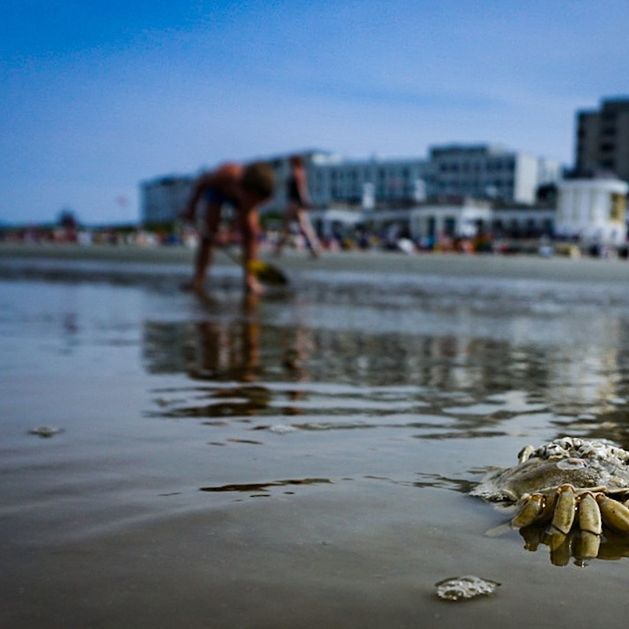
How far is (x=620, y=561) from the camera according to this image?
8.54 feet

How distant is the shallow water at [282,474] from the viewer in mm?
2268

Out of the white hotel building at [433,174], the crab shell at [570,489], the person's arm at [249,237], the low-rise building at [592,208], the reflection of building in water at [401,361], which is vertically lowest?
the reflection of building in water at [401,361]

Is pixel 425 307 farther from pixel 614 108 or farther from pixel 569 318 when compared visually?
pixel 614 108

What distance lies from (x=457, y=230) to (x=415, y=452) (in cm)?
8350

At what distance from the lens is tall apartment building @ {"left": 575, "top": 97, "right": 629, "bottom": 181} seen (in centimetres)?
11606

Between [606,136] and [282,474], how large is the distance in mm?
124256

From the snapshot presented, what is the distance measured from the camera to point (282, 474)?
3.51 meters

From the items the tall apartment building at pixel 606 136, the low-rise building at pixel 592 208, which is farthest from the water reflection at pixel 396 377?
the tall apartment building at pixel 606 136

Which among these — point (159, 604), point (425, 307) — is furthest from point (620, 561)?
point (425, 307)

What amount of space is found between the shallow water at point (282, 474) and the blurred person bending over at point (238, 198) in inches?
262

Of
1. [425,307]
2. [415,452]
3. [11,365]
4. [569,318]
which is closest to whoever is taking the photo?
[415,452]

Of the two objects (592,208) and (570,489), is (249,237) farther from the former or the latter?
(592,208)

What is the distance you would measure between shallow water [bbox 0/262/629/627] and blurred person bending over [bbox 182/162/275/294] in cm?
665

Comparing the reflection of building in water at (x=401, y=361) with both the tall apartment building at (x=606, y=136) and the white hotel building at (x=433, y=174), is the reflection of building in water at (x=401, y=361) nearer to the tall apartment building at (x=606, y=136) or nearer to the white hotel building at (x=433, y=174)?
the tall apartment building at (x=606, y=136)
